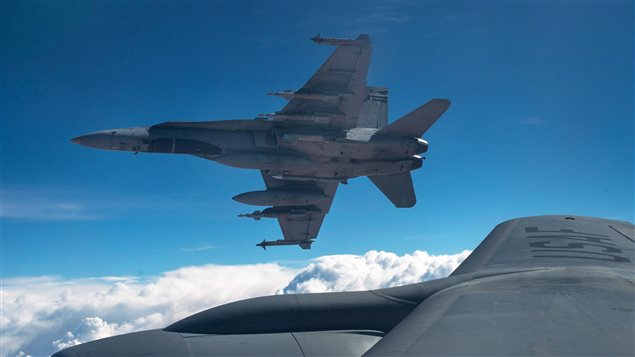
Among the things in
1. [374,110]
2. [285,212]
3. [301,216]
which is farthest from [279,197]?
[374,110]

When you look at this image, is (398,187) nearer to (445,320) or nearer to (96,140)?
(96,140)

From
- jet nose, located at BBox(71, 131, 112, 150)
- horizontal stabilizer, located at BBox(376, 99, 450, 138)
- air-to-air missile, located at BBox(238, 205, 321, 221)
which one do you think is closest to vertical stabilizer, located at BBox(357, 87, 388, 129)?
horizontal stabilizer, located at BBox(376, 99, 450, 138)

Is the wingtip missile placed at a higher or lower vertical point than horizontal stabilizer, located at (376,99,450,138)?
higher

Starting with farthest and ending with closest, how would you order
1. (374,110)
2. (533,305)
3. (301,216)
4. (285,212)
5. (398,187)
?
(301,216), (285,212), (374,110), (398,187), (533,305)

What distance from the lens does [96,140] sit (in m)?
25.7

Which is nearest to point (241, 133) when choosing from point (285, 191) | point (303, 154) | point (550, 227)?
point (303, 154)

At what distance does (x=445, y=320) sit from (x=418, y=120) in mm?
23425

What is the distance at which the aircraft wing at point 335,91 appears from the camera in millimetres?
25906

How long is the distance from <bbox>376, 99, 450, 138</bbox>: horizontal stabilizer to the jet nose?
14.4 m

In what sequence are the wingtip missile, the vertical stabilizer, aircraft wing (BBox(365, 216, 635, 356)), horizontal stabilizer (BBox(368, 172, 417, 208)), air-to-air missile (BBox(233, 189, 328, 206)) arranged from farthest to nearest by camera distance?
the vertical stabilizer, horizontal stabilizer (BBox(368, 172, 417, 208)), air-to-air missile (BBox(233, 189, 328, 206)), the wingtip missile, aircraft wing (BBox(365, 216, 635, 356))

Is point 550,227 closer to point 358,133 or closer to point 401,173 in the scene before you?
point 358,133

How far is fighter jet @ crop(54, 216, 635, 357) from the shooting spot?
409cm

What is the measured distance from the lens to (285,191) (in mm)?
32906

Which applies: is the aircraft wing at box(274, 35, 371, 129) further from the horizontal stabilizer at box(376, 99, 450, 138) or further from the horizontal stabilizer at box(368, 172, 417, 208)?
the horizontal stabilizer at box(368, 172, 417, 208)
